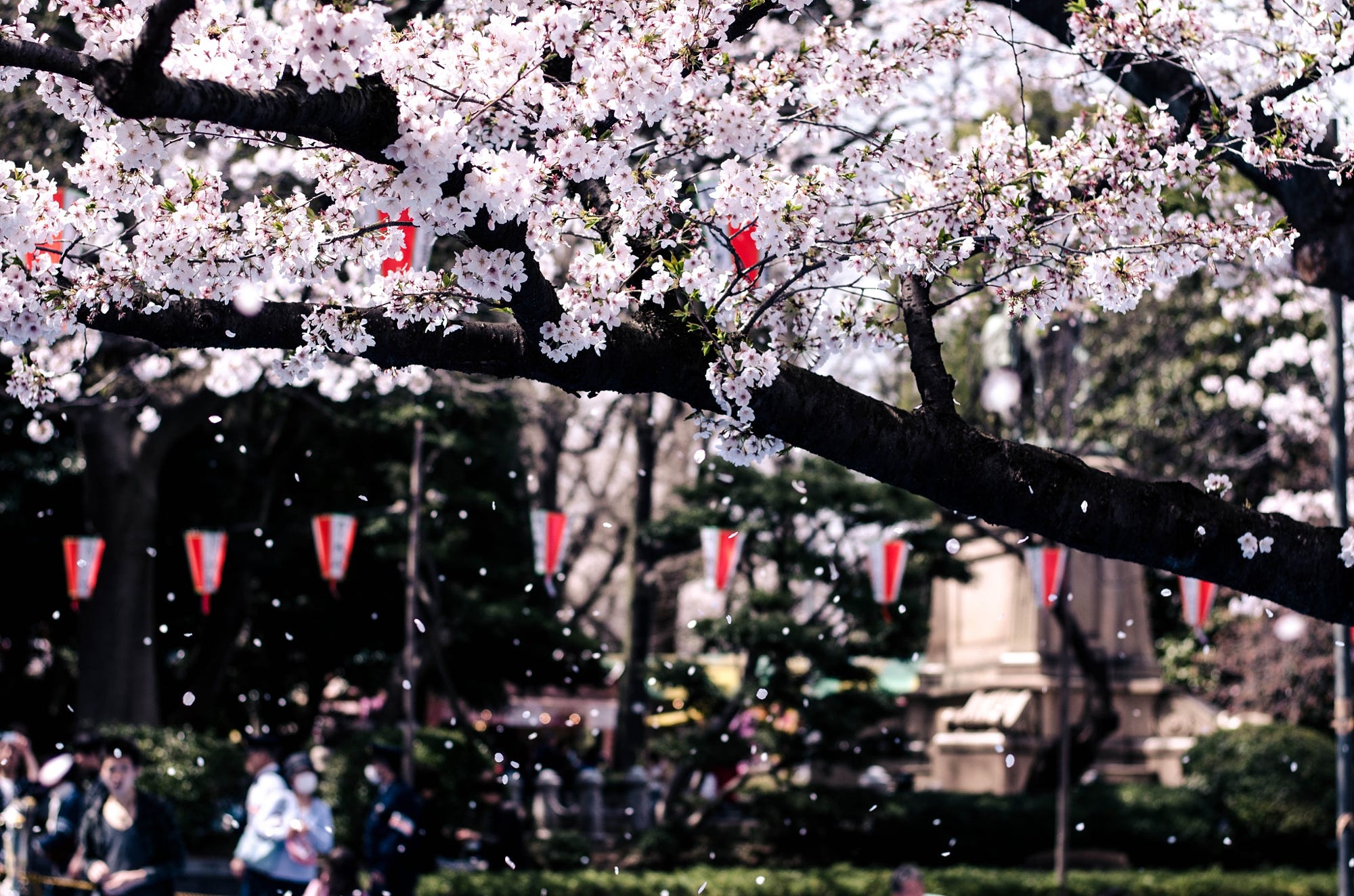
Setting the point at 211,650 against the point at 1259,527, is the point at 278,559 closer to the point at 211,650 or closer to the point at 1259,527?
the point at 211,650

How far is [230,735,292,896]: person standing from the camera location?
7902mm

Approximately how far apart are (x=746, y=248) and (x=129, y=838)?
167 inches

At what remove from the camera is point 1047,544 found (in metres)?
14.0

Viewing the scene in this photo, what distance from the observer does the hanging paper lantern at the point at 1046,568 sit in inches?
529

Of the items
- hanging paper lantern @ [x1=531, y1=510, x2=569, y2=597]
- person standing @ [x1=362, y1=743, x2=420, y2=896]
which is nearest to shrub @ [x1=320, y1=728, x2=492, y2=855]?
hanging paper lantern @ [x1=531, y1=510, x2=569, y2=597]

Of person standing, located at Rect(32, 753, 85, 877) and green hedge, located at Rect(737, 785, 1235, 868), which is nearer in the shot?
person standing, located at Rect(32, 753, 85, 877)

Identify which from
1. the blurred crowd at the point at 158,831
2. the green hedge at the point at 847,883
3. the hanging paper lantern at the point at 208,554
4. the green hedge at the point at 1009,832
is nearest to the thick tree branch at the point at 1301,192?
the blurred crowd at the point at 158,831

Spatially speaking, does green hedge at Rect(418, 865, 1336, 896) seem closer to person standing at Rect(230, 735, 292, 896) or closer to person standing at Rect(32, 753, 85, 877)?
person standing at Rect(32, 753, 85, 877)

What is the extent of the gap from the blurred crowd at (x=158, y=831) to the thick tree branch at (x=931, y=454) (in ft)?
11.5

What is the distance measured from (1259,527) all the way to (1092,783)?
12059 mm

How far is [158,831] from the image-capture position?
24.0 ft

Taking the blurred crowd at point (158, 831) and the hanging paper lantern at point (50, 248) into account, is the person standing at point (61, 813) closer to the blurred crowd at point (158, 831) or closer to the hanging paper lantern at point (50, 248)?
the blurred crowd at point (158, 831)

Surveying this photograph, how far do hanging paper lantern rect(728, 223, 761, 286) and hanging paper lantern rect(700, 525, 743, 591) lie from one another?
317 inches

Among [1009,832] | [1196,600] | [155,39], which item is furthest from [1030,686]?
[155,39]
